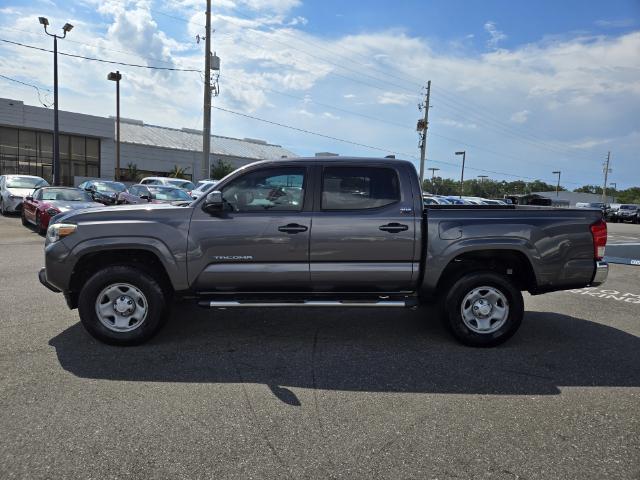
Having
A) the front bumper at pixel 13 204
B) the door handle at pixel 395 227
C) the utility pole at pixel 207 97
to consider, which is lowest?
the front bumper at pixel 13 204

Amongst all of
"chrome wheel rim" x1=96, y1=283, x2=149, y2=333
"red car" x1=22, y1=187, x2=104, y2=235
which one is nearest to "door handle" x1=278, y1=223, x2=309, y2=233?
"chrome wheel rim" x1=96, y1=283, x2=149, y2=333

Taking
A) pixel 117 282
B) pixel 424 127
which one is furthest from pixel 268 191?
pixel 424 127

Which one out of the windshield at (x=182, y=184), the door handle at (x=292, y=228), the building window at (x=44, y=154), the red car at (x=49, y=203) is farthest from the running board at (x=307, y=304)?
the building window at (x=44, y=154)

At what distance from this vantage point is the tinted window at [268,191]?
480 centimetres

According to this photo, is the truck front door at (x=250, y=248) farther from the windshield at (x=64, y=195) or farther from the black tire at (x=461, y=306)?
the windshield at (x=64, y=195)

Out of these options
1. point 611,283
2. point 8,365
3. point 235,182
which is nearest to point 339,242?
point 235,182

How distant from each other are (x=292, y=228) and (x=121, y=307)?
6.17 ft

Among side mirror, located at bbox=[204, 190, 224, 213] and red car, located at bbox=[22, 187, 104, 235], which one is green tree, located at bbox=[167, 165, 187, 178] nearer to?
red car, located at bbox=[22, 187, 104, 235]

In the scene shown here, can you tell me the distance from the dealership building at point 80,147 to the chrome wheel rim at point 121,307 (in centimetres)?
3862

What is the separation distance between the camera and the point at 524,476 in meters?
2.71

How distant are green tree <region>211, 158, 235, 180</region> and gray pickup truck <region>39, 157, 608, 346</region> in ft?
Result: 138

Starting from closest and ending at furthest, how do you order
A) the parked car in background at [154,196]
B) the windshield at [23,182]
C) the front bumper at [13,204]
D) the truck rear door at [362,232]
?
the truck rear door at [362,232] → the parked car in background at [154,196] → the front bumper at [13,204] → the windshield at [23,182]

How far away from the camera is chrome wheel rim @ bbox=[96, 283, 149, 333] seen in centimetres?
467

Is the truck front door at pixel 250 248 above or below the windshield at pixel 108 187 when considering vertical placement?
below
